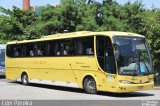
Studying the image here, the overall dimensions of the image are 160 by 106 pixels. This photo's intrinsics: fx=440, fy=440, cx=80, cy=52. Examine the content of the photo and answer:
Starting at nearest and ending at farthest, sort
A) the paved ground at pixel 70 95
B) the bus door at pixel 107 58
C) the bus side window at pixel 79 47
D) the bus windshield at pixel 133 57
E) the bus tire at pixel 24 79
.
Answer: the paved ground at pixel 70 95 < the bus windshield at pixel 133 57 < the bus door at pixel 107 58 < the bus side window at pixel 79 47 < the bus tire at pixel 24 79

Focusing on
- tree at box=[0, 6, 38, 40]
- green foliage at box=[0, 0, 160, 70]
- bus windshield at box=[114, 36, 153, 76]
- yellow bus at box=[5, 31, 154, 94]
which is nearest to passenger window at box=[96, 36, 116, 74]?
yellow bus at box=[5, 31, 154, 94]

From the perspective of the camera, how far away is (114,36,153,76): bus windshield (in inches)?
722

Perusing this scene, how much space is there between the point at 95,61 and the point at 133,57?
68.9 inches

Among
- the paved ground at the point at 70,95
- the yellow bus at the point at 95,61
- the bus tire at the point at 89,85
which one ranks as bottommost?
the paved ground at the point at 70,95

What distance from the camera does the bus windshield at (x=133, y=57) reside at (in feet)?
60.2

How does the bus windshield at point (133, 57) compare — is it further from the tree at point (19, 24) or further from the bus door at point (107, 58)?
Answer: the tree at point (19, 24)

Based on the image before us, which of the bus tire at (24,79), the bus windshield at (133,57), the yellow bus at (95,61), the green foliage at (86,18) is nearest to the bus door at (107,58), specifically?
the yellow bus at (95,61)

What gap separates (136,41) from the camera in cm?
1938

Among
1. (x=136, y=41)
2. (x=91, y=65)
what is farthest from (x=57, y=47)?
(x=136, y=41)

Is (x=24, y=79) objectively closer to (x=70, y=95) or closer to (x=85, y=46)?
(x=85, y=46)

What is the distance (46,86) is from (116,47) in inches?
293

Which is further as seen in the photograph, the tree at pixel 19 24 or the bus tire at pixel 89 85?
the tree at pixel 19 24

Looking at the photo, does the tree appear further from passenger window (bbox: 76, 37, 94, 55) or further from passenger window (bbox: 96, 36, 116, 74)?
passenger window (bbox: 96, 36, 116, 74)

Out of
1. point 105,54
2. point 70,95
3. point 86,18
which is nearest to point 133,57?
point 105,54
